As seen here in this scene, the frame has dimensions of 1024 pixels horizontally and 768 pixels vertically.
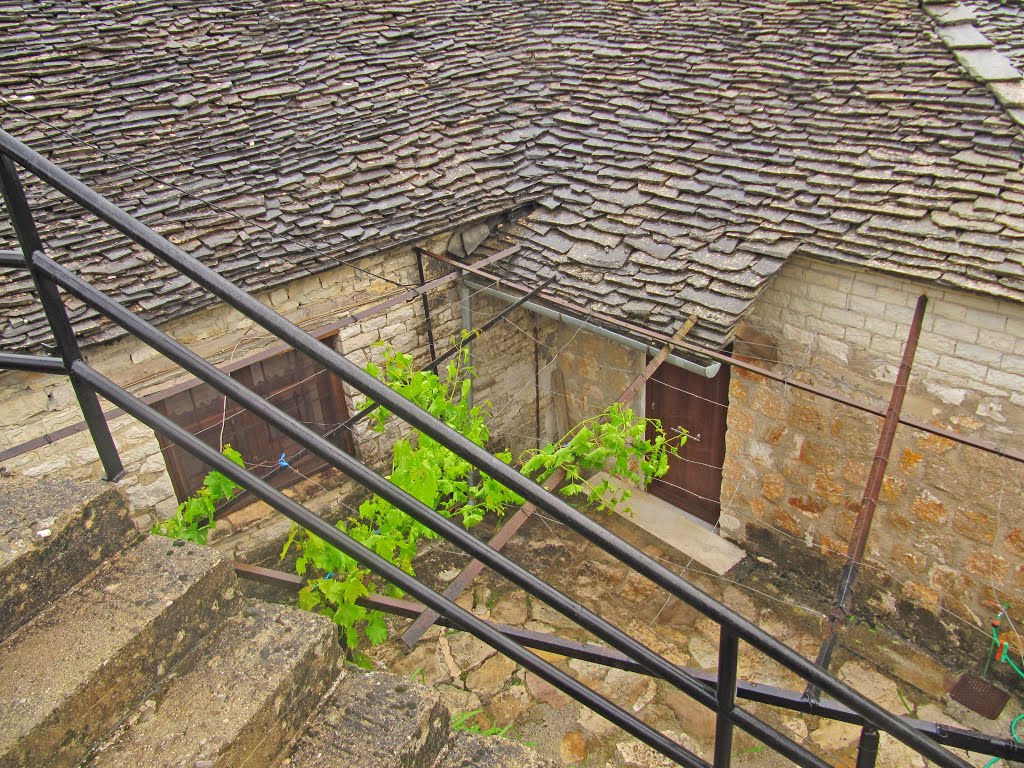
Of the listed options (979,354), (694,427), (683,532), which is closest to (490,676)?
(683,532)

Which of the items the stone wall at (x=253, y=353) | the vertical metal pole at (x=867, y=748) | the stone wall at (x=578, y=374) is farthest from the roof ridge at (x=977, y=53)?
the vertical metal pole at (x=867, y=748)

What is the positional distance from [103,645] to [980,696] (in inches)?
245

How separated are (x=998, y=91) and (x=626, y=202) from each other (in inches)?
110

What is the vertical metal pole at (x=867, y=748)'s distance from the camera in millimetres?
1851

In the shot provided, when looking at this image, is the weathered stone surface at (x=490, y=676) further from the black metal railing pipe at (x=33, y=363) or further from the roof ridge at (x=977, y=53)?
the roof ridge at (x=977, y=53)

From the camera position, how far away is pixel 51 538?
1.72 meters

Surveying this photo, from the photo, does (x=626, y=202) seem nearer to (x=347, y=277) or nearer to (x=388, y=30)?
(x=347, y=277)

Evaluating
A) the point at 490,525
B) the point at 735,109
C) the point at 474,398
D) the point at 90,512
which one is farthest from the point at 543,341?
the point at 90,512

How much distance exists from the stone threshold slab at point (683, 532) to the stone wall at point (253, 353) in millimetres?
1611

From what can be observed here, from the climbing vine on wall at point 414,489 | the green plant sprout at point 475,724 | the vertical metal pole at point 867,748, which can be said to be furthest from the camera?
the green plant sprout at point 475,724

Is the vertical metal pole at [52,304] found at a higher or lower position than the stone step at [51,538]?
higher

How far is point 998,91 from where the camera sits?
5.48m

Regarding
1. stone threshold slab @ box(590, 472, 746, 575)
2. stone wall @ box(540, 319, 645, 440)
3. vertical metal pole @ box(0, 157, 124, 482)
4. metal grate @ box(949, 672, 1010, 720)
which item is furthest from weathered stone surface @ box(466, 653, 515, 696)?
vertical metal pole @ box(0, 157, 124, 482)

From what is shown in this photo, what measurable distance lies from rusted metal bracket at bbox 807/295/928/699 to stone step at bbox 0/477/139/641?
3.37 metres
